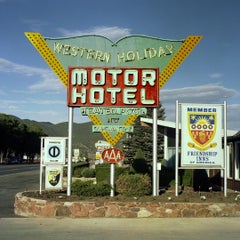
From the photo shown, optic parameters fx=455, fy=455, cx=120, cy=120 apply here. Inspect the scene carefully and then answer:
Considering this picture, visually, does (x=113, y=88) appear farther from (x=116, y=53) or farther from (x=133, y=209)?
(x=133, y=209)

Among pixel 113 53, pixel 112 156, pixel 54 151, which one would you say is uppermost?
pixel 113 53

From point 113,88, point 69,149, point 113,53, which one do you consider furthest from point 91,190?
point 113,53

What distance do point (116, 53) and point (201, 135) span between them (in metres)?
4.11

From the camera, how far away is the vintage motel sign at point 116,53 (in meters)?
15.9

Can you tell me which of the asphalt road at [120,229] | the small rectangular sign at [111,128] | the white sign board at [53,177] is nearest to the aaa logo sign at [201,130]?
the small rectangular sign at [111,128]

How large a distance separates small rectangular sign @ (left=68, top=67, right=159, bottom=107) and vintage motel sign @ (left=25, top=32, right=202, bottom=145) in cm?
55

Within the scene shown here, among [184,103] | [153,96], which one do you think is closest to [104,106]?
[153,96]

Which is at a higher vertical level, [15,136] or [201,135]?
[15,136]

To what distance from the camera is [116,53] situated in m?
16.0

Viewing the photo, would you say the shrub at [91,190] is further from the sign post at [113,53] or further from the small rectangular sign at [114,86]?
the small rectangular sign at [114,86]

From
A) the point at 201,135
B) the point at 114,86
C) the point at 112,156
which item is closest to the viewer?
the point at 112,156

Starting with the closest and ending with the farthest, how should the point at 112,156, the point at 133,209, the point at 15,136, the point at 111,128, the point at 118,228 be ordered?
the point at 118,228
the point at 133,209
the point at 112,156
the point at 111,128
the point at 15,136

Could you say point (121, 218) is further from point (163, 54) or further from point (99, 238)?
point (163, 54)

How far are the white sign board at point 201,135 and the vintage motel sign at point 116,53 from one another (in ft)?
5.14
